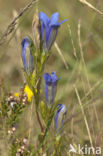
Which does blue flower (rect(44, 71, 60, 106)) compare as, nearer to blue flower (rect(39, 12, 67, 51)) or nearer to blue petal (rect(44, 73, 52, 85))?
blue petal (rect(44, 73, 52, 85))

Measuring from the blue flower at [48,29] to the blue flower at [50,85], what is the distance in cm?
11

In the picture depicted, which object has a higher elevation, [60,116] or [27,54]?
[27,54]

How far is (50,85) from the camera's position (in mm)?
1193

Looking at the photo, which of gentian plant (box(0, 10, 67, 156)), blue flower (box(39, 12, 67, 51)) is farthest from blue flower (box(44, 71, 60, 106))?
blue flower (box(39, 12, 67, 51))

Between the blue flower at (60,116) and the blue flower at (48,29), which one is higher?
the blue flower at (48,29)

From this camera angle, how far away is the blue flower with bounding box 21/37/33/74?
115 centimetres

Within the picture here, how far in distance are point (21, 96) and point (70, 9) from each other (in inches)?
84.1

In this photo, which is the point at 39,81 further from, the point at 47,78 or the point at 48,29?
the point at 48,29

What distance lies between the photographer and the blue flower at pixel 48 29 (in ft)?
3.68

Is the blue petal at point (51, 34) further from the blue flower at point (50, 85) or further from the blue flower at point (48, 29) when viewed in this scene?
the blue flower at point (50, 85)

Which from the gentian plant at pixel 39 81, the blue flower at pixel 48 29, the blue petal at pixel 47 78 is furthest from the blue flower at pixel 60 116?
the blue flower at pixel 48 29

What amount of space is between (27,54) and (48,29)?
0.41 feet

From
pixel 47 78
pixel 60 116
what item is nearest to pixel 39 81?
pixel 47 78

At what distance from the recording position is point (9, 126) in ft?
4.02
